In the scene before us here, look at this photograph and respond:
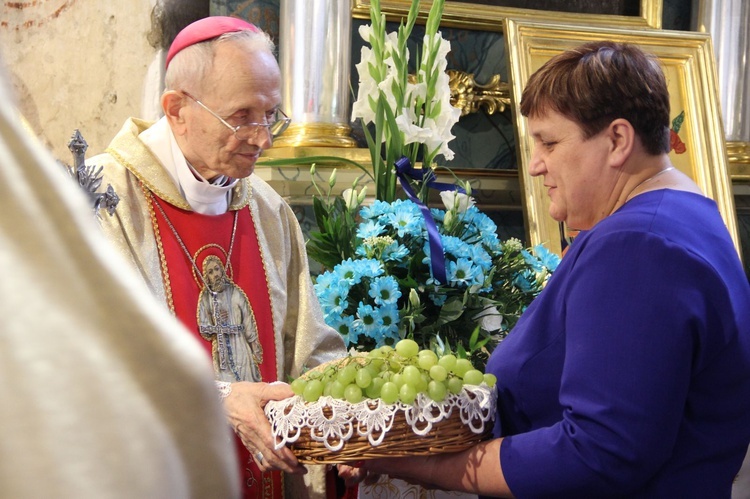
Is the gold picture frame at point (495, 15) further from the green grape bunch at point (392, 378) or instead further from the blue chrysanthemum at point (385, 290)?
the green grape bunch at point (392, 378)

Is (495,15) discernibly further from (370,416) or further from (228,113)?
(370,416)

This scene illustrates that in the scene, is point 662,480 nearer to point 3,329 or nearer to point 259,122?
point 259,122

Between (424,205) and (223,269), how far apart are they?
0.77m

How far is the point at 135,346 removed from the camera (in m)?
0.40

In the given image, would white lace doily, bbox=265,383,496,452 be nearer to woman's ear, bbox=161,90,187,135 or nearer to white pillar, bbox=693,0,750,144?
woman's ear, bbox=161,90,187,135

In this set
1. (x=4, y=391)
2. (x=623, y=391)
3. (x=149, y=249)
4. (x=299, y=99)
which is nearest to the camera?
(x=4, y=391)

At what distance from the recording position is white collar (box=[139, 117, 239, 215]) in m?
2.33

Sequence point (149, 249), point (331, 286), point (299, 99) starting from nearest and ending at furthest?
point (149, 249), point (331, 286), point (299, 99)

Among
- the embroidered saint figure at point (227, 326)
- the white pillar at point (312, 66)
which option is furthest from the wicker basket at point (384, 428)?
the white pillar at point (312, 66)

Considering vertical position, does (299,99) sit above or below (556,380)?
above

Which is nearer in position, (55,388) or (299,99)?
(55,388)

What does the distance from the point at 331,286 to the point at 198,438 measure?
85.7 inches

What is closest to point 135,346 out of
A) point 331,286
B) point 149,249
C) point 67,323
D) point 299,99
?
point 67,323

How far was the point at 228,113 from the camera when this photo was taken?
7.61ft
